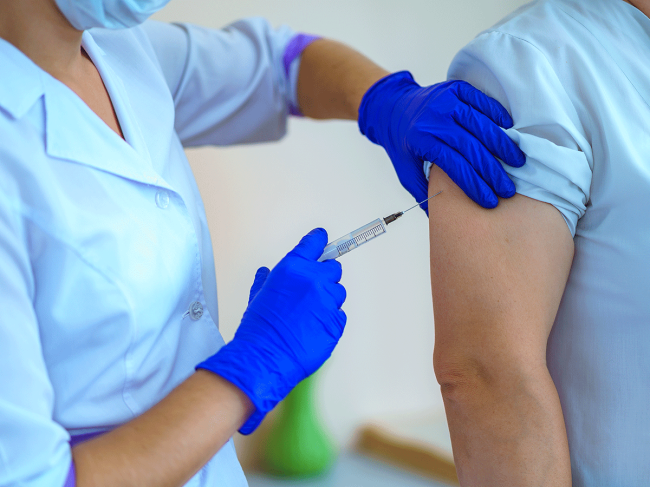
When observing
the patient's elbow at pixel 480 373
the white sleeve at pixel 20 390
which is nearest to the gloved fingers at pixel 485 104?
the patient's elbow at pixel 480 373

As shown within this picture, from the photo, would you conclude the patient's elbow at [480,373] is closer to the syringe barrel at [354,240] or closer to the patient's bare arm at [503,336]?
the patient's bare arm at [503,336]

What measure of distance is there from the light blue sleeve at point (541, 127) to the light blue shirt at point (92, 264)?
0.52 meters

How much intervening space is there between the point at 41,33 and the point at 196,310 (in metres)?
0.45

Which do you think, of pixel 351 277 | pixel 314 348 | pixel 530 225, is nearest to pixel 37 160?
pixel 314 348

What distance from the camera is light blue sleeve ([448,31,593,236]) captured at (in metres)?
0.75

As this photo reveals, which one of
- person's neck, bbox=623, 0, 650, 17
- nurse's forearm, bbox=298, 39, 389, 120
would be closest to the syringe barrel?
nurse's forearm, bbox=298, 39, 389, 120

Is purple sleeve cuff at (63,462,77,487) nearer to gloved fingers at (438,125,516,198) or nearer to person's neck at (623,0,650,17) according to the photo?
gloved fingers at (438,125,516,198)

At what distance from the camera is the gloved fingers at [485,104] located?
0.84m

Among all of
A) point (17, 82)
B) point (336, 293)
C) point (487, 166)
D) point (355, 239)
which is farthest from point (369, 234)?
point (17, 82)

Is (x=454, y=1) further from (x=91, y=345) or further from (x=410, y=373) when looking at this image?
(x=91, y=345)

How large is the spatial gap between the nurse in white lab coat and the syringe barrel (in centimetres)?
4

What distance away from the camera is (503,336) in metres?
0.75

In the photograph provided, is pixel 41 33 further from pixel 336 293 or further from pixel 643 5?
pixel 643 5

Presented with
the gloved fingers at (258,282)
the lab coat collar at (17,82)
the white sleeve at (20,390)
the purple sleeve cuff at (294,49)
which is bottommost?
the gloved fingers at (258,282)
